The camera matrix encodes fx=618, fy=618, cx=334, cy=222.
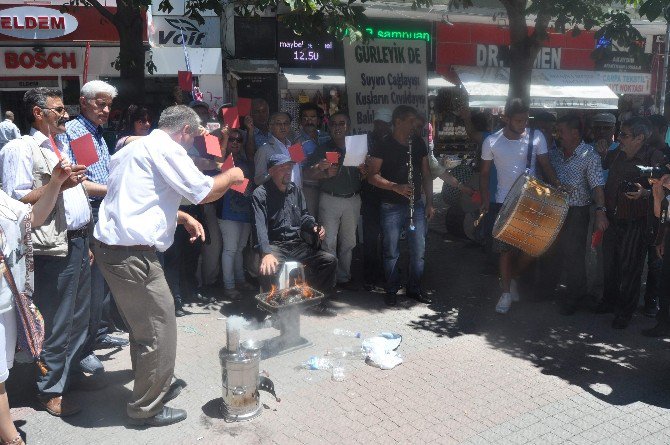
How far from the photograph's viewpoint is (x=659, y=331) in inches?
220

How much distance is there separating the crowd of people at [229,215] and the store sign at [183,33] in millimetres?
6685

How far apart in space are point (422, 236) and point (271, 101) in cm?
876

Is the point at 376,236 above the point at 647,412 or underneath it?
above

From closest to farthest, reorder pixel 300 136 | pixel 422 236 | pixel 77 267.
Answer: pixel 77 267 < pixel 422 236 < pixel 300 136

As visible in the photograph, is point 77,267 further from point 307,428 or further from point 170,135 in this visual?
point 307,428

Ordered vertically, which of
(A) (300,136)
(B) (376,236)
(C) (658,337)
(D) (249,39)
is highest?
(D) (249,39)

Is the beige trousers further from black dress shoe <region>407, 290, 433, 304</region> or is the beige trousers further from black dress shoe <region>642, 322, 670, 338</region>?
black dress shoe <region>642, 322, 670, 338</region>

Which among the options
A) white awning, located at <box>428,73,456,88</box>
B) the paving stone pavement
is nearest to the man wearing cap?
the paving stone pavement

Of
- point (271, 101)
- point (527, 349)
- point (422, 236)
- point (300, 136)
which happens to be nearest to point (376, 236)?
point (422, 236)

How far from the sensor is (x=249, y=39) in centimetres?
1416

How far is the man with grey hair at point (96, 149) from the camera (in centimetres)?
446

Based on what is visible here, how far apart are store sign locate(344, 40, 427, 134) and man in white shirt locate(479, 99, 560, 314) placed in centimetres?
140

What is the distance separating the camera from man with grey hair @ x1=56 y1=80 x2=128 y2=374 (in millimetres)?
4465

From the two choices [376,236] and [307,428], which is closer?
[307,428]
